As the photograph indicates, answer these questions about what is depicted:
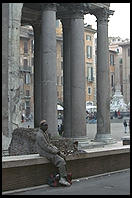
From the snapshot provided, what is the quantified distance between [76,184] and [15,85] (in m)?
6.62

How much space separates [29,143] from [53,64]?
6240mm

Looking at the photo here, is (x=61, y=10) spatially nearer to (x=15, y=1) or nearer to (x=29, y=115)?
(x=15, y=1)

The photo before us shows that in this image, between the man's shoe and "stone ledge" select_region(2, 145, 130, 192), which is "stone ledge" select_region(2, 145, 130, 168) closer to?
"stone ledge" select_region(2, 145, 130, 192)

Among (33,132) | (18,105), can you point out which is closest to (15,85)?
(18,105)

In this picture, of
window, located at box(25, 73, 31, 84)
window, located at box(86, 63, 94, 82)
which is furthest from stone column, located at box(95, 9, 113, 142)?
window, located at box(86, 63, 94, 82)

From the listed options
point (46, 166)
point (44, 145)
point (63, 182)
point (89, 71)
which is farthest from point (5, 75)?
point (89, 71)

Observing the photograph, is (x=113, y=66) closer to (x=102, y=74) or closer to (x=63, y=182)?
(x=102, y=74)

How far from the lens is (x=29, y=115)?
55781mm

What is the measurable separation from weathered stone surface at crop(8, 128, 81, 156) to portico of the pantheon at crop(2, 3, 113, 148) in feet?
11.3

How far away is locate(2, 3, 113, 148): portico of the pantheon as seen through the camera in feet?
47.1

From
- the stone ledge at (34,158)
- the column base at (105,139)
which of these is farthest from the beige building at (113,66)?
the stone ledge at (34,158)

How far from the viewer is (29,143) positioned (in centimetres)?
1011

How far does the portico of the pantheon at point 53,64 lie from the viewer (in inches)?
565

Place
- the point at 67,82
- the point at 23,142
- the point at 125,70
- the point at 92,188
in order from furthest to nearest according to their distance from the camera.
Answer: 1. the point at 125,70
2. the point at 67,82
3. the point at 23,142
4. the point at 92,188
